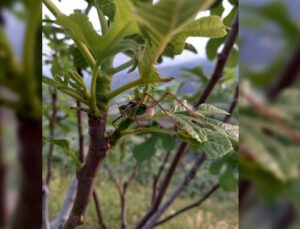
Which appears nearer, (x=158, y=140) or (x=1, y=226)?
(x=1, y=226)

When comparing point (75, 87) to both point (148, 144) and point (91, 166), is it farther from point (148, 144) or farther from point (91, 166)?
point (148, 144)

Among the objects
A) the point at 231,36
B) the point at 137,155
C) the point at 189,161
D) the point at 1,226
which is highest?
the point at 231,36

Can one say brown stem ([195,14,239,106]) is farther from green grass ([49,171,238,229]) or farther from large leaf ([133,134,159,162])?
green grass ([49,171,238,229])

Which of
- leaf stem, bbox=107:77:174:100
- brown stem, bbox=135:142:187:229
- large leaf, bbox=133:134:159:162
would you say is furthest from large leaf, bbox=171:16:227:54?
large leaf, bbox=133:134:159:162

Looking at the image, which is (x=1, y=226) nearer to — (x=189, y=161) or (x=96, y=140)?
(x=96, y=140)

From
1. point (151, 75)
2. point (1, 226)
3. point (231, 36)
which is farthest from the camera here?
point (231, 36)

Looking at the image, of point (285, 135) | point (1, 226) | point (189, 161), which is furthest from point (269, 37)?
point (189, 161)

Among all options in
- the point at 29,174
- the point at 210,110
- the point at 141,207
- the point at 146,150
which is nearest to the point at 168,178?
the point at 146,150

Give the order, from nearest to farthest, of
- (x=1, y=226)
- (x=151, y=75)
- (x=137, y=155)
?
1. (x=1, y=226)
2. (x=151, y=75)
3. (x=137, y=155)
